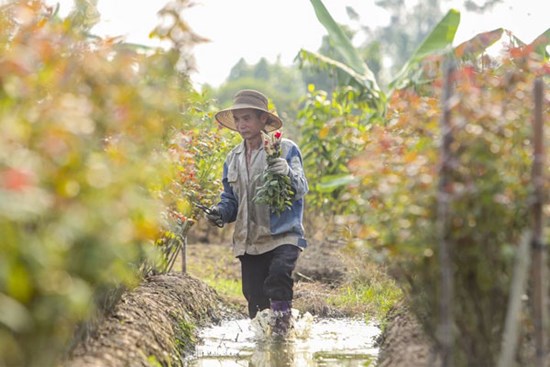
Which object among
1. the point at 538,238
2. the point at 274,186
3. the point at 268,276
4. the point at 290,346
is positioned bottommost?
the point at 538,238

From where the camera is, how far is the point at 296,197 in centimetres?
776

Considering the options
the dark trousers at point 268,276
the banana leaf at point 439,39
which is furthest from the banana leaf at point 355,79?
the dark trousers at point 268,276

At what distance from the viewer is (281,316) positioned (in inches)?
303

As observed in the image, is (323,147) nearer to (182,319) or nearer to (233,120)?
(233,120)

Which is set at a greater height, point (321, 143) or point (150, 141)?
point (321, 143)

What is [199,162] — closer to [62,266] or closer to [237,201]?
[237,201]

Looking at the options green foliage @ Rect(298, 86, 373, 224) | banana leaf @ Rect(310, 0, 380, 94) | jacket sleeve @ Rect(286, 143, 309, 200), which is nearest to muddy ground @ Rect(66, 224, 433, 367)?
jacket sleeve @ Rect(286, 143, 309, 200)

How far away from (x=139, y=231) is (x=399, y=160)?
1484 millimetres

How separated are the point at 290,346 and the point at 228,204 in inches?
54.6

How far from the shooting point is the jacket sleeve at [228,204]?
26.7ft

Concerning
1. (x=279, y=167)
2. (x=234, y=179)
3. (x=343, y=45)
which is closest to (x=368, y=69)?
(x=343, y=45)

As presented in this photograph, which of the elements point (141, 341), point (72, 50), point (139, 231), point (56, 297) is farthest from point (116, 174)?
point (141, 341)

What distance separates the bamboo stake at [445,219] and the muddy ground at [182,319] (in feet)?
1.66

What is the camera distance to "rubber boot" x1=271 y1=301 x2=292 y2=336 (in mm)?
7668
